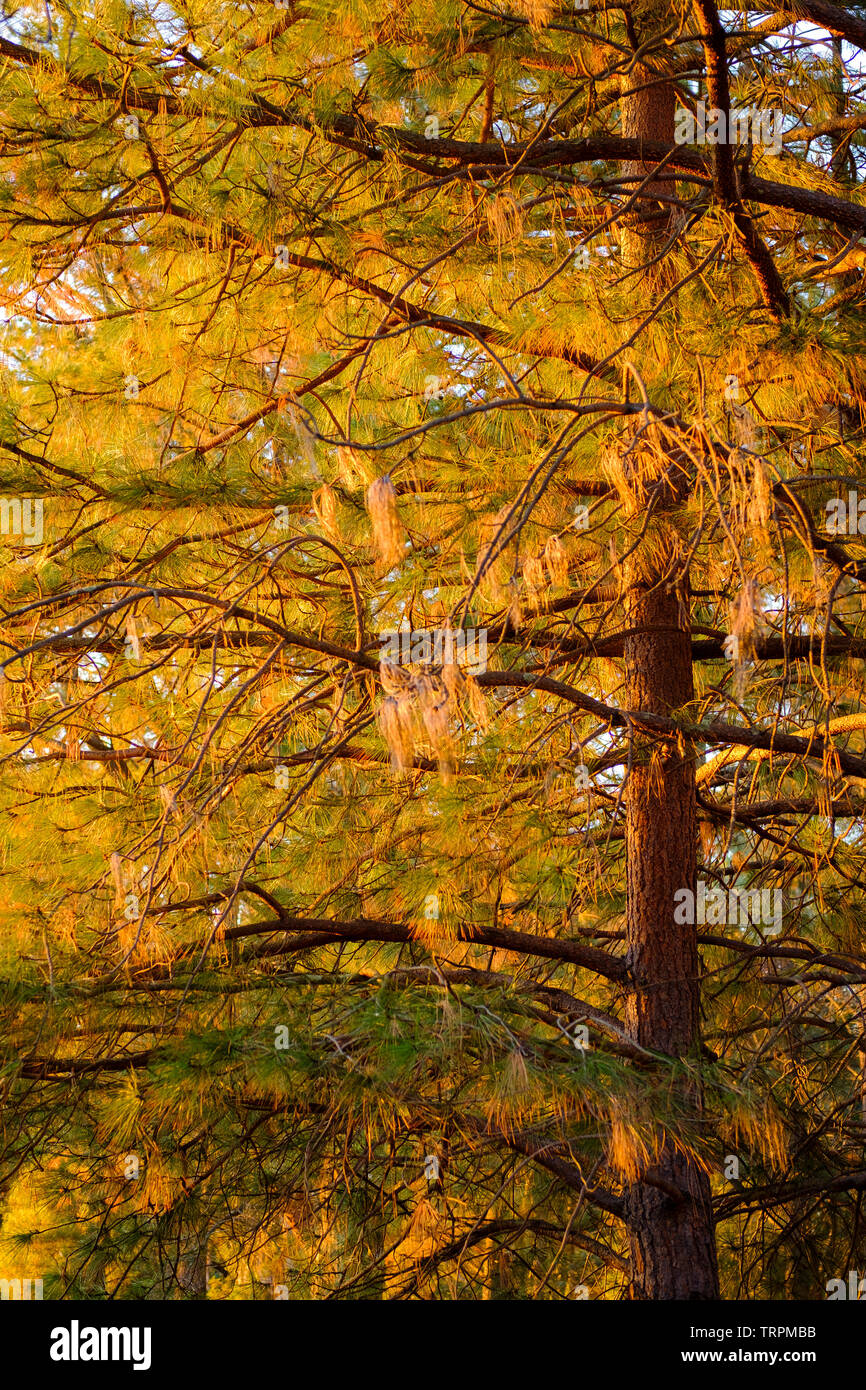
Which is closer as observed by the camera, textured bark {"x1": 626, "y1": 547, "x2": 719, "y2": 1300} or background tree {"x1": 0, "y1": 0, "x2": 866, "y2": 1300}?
background tree {"x1": 0, "y1": 0, "x2": 866, "y2": 1300}

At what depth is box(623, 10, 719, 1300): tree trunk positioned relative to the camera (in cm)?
404

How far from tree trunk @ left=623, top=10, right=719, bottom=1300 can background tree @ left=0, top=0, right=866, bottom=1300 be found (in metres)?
0.02

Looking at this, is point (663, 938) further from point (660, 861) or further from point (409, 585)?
point (409, 585)

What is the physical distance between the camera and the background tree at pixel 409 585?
3145mm

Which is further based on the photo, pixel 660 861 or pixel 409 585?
pixel 660 861

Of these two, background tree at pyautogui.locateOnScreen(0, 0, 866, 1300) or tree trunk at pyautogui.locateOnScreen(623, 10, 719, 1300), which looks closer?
background tree at pyautogui.locateOnScreen(0, 0, 866, 1300)

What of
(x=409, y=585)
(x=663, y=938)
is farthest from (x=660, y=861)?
(x=409, y=585)

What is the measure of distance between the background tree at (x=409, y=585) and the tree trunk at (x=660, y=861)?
0.02m

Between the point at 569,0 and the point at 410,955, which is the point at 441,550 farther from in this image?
the point at 569,0

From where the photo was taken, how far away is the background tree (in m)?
3.14

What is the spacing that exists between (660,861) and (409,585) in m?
1.34

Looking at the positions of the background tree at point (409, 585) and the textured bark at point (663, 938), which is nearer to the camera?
the background tree at point (409, 585)

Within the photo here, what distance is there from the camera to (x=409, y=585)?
4.25 m
